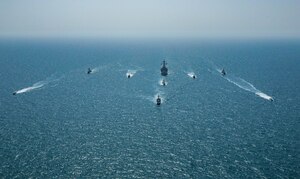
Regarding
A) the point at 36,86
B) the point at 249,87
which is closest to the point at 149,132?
the point at 249,87

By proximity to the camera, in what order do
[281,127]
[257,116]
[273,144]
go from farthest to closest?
[257,116]
[281,127]
[273,144]

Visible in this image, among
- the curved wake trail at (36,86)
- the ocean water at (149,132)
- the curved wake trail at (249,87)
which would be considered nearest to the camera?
the ocean water at (149,132)

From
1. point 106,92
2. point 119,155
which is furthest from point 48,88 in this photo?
point 119,155

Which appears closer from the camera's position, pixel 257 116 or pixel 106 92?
pixel 257 116

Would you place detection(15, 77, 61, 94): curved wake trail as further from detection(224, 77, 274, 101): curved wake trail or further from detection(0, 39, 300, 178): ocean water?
detection(224, 77, 274, 101): curved wake trail

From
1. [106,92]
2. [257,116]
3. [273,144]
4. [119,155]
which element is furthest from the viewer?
[106,92]

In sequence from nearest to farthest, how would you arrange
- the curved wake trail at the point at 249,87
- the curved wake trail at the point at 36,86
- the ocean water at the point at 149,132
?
1. the ocean water at the point at 149,132
2. the curved wake trail at the point at 249,87
3. the curved wake trail at the point at 36,86

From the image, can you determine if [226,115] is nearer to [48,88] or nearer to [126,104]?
[126,104]

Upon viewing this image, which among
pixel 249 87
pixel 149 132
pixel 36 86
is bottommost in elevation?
pixel 149 132

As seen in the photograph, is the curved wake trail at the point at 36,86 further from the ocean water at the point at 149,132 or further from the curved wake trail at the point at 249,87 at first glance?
the curved wake trail at the point at 249,87

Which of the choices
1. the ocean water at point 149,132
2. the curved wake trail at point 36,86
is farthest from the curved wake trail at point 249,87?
the curved wake trail at point 36,86

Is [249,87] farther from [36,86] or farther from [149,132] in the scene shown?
[36,86]
